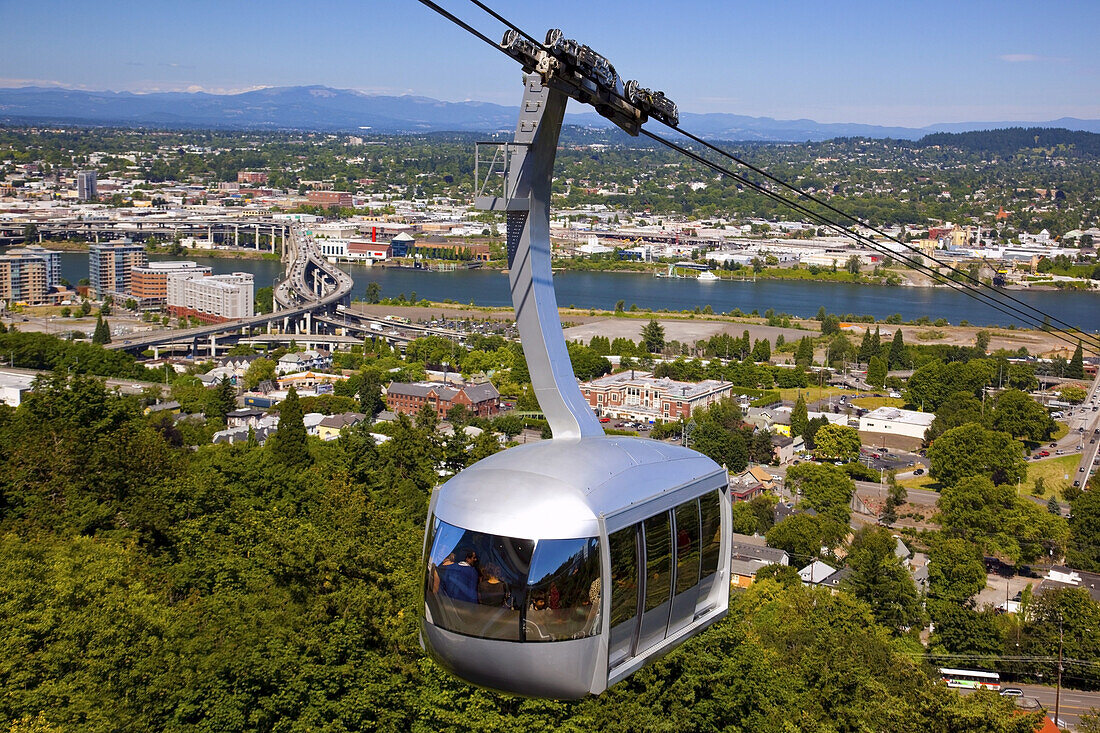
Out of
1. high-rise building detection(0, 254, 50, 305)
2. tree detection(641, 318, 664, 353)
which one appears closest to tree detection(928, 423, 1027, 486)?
tree detection(641, 318, 664, 353)

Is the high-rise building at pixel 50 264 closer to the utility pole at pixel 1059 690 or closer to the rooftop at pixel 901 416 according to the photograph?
the rooftop at pixel 901 416

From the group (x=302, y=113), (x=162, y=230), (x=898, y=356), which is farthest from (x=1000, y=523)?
(x=302, y=113)

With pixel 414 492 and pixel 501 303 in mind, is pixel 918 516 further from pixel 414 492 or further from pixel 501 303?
pixel 501 303

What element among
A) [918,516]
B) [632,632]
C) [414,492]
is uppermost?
[632,632]

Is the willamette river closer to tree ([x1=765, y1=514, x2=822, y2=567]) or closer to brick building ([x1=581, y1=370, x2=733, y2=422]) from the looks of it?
brick building ([x1=581, y1=370, x2=733, y2=422])

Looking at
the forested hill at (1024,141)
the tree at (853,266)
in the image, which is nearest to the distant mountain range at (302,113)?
the forested hill at (1024,141)

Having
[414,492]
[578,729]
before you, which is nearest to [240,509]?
[414,492]

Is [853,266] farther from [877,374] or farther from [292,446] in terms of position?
[292,446]

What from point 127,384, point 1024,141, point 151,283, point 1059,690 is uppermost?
point 1024,141
